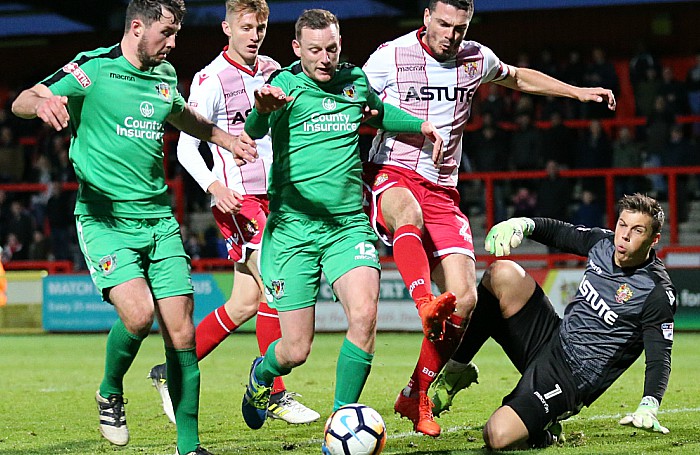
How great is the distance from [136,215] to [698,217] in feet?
40.2

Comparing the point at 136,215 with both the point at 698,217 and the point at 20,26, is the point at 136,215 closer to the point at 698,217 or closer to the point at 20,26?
the point at 698,217

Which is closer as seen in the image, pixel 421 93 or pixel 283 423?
pixel 421 93

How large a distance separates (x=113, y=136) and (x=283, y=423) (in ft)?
8.50

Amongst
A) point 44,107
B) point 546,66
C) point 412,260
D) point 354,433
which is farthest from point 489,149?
point 44,107

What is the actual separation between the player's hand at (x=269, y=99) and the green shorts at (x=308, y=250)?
649 mm

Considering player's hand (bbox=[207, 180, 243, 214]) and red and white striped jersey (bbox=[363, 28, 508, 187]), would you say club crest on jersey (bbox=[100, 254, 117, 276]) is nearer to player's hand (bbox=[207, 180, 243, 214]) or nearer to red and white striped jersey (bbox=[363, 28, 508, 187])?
player's hand (bbox=[207, 180, 243, 214])

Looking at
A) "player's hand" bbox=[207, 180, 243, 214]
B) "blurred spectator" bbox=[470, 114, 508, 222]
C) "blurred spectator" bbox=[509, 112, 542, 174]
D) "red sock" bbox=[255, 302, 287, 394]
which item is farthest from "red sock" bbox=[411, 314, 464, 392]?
"blurred spectator" bbox=[470, 114, 508, 222]

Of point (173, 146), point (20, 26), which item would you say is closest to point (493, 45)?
point (173, 146)

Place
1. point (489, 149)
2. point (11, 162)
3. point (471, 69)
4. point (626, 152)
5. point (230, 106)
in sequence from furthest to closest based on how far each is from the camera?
point (11, 162), point (489, 149), point (626, 152), point (230, 106), point (471, 69)

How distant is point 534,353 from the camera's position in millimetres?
6156

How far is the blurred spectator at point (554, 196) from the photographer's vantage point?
14.9 m

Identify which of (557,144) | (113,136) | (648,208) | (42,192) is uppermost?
(113,136)

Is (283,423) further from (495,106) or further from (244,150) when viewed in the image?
(495,106)

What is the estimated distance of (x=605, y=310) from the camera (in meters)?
5.76
